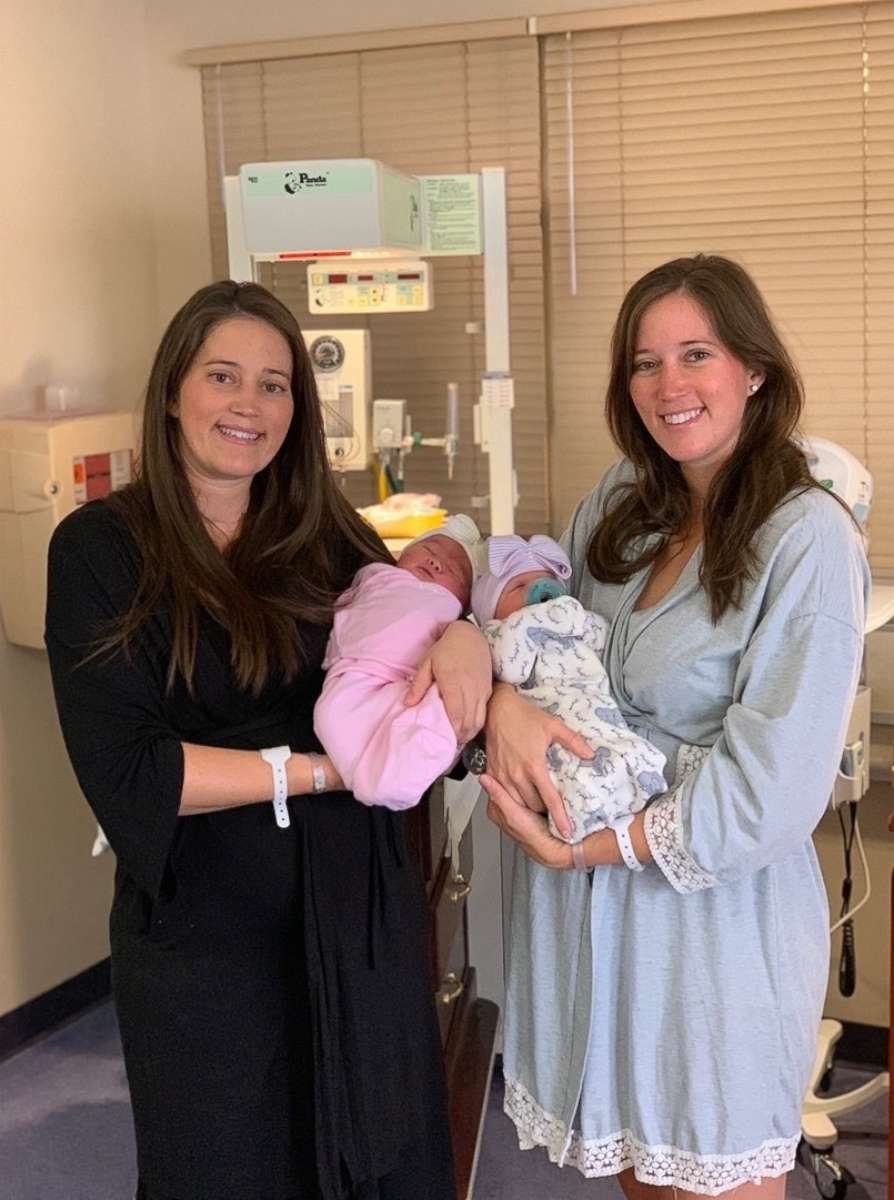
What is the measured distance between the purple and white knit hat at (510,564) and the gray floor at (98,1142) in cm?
126

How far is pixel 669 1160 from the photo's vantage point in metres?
1.44

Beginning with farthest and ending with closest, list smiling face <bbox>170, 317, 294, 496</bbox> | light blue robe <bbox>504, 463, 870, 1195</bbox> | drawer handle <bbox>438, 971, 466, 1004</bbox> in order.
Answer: drawer handle <bbox>438, 971, 466, 1004</bbox>
smiling face <bbox>170, 317, 294, 496</bbox>
light blue robe <bbox>504, 463, 870, 1195</bbox>

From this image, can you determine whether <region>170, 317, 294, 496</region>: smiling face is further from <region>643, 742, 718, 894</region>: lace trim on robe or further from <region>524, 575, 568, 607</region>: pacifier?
<region>643, 742, 718, 894</region>: lace trim on robe

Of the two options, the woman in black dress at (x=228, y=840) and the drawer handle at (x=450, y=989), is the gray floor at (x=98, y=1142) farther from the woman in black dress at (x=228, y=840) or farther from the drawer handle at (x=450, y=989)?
the woman in black dress at (x=228, y=840)

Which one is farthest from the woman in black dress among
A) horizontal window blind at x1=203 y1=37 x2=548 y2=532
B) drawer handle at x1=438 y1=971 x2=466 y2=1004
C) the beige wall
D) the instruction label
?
horizontal window blind at x1=203 y1=37 x2=548 y2=532

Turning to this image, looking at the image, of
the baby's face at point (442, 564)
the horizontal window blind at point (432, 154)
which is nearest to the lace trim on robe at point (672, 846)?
the baby's face at point (442, 564)

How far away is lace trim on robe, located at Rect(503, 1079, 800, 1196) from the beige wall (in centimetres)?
172

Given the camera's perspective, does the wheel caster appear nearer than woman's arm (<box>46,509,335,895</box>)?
No

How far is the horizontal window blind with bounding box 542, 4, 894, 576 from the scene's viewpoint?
9.22ft

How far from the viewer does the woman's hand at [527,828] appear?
1.41 metres

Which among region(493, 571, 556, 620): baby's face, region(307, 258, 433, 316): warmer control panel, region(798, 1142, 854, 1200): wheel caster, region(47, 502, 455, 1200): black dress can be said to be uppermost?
region(307, 258, 433, 316): warmer control panel

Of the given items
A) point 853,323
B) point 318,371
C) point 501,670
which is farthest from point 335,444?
point 501,670

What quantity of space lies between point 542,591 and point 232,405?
1.37 feet

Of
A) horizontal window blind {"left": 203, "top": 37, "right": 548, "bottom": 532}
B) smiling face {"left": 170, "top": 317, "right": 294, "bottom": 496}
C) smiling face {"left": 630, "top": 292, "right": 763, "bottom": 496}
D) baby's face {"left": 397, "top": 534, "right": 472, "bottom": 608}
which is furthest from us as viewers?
horizontal window blind {"left": 203, "top": 37, "right": 548, "bottom": 532}
